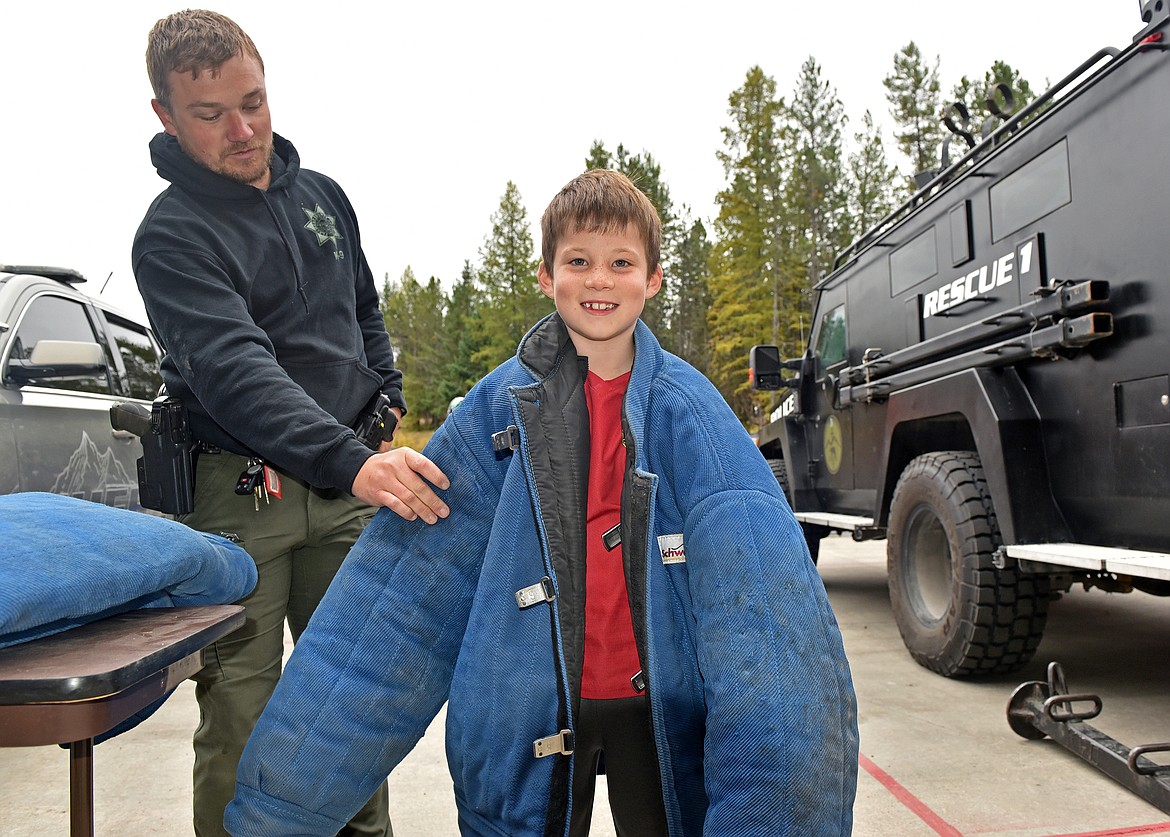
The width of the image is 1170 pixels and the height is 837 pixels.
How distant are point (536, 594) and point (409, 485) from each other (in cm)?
30

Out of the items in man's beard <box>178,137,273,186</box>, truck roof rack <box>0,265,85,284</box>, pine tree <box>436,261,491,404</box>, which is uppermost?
pine tree <box>436,261,491,404</box>

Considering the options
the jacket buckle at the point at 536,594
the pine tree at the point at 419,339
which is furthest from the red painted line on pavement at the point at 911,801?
the pine tree at the point at 419,339

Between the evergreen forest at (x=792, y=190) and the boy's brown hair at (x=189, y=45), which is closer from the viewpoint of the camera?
the boy's brown hair at (x=189, y=45)

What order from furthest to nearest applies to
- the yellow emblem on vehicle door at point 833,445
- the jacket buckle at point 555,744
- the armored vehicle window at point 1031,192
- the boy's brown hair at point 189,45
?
Result: 1. the yellow emblem on vehicle door at point 833,445
2. the armored vehicle window at point 1031,192
3. the boy's brown hair at point 189,45
4. the jacket buckle at point 555,744

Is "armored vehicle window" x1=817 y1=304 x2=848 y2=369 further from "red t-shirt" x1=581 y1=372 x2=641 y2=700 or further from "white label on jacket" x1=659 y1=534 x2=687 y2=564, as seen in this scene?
"white label on jacket" x1=659 y1=534 x2=687 y2=564

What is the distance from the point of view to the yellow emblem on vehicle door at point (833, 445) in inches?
243


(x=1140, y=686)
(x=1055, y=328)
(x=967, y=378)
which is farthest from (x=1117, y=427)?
(x=1140, y=686)

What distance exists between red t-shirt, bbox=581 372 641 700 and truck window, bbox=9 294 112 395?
10.3ft

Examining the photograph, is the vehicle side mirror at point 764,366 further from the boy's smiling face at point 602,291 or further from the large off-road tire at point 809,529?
the boy's smiling face at point 602,291

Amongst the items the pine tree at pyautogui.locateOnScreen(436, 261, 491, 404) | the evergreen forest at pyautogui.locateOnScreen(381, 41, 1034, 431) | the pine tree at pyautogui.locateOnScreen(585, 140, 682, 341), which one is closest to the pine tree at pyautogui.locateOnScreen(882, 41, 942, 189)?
the evergreen forest at pyautogui.locateOnScreen(381, 41, 1034, 431)

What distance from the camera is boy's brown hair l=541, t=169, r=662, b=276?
1.69 m

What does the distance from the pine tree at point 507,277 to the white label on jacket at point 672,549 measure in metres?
44.4

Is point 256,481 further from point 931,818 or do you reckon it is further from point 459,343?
point 459,343

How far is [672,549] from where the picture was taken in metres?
1.44
